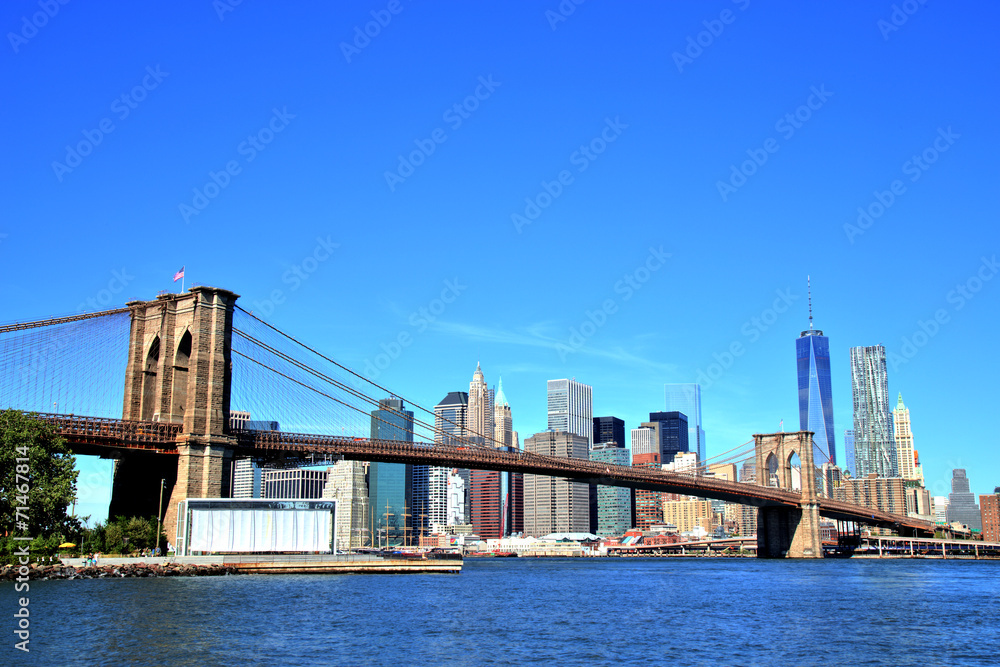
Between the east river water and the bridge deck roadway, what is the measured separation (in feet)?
47.4

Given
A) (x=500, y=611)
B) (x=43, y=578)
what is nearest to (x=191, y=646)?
(x=500, y=611)

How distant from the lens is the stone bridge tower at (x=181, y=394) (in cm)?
7194

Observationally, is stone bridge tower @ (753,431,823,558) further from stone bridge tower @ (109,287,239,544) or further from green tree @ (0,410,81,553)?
green tree @ (0,410,81,553)

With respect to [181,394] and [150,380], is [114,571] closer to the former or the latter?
[181,394]

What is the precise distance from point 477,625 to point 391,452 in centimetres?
4352

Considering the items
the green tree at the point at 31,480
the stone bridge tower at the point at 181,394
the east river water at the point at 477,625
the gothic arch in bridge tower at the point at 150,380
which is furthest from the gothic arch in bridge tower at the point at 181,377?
the east river water at the point at 477,625

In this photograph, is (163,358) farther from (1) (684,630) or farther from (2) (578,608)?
(1) (684,630)

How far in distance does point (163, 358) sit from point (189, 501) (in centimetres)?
1279

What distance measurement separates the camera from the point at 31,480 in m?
58.7

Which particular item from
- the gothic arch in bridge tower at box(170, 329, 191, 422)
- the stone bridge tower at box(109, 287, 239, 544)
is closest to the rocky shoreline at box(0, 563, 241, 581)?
the stone bridge tower at box(109, 287, 239, 544)

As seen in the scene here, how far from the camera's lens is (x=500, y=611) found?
153 feet

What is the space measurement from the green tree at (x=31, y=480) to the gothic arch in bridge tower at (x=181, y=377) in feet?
45.9

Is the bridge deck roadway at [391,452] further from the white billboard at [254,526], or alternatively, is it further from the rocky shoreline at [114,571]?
the rocky shoreline at [114,571]

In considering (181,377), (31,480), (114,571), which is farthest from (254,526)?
(31,480)
